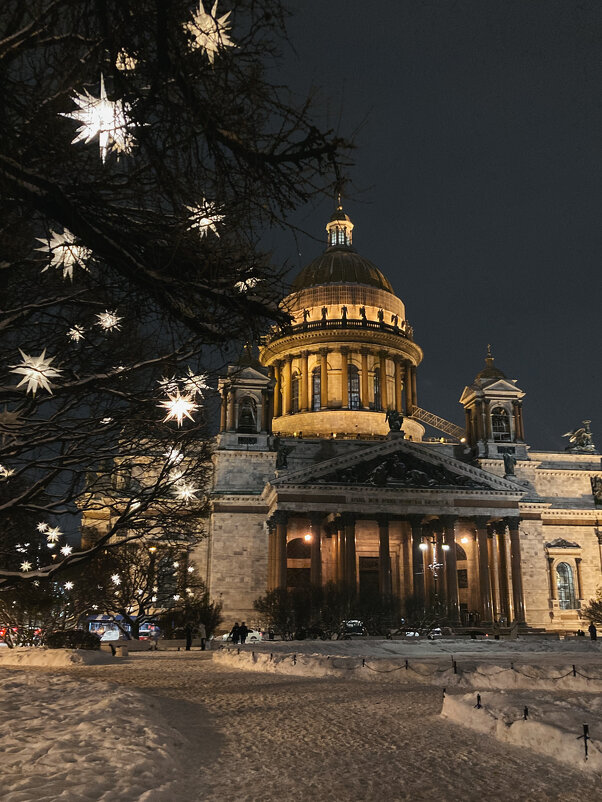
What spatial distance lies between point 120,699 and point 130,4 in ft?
34.5

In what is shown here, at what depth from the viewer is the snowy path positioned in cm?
878

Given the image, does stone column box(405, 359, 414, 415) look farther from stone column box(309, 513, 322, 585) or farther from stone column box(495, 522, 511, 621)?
stone column box(309, 513, 322, 585)

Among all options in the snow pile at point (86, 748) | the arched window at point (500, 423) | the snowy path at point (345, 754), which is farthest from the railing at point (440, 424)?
the snow pile at point (86, 748)

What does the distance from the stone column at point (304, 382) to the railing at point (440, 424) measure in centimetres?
1027

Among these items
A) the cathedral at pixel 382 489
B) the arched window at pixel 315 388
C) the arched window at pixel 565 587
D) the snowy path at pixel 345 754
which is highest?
the arched window at pixel 315 388

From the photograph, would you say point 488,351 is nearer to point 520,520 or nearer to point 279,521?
point 520,520

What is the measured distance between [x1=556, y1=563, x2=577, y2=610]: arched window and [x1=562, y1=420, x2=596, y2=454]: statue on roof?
10.1 m

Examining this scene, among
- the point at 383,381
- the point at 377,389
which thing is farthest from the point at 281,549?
the point at 383,381

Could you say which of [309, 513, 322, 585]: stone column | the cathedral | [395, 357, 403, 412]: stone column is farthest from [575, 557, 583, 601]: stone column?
[309, 513, 322, 585]: stone column

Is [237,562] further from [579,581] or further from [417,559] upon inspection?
[579,581]

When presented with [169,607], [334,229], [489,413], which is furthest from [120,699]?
[334,229]

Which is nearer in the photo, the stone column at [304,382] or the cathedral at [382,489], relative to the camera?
the cathedral at [382,489]

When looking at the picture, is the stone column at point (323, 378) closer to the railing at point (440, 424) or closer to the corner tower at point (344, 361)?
the corner tower at point (344, 361)

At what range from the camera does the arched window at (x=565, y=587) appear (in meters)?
63.1
